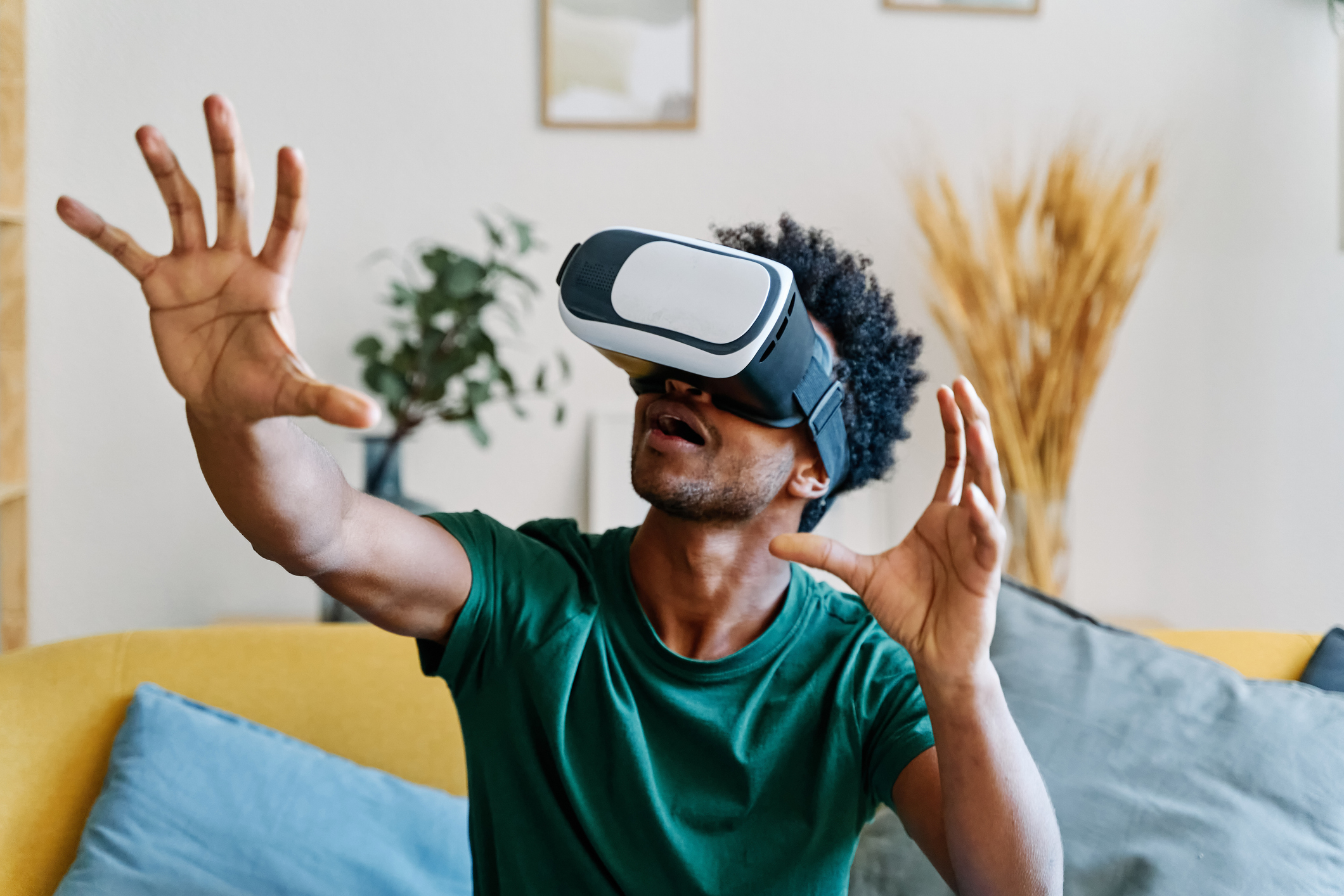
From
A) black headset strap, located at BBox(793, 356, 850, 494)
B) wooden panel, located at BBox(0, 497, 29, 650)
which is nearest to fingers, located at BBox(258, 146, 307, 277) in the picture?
black headset strap, located at BBox(793, 356, 850, 494)

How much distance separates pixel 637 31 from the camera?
7.56ft

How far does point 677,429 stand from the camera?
1.23 meters

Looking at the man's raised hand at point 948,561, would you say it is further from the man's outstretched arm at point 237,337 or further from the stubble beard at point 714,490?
the man's outstretched arm at point 237,337

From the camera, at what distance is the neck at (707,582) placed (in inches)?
49.6

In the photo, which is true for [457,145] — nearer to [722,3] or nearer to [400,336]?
[400,336]

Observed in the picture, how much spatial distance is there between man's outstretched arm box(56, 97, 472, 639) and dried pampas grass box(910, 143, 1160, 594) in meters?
1.60

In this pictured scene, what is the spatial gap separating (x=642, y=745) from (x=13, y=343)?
1.79m

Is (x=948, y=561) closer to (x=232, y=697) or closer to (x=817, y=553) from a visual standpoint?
(x=817, y=553)

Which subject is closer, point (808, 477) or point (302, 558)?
point (302, 558)

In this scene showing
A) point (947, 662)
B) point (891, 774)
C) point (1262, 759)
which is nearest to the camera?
point (947, 662)

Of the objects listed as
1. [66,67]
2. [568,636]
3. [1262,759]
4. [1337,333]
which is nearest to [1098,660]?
[1262,759]

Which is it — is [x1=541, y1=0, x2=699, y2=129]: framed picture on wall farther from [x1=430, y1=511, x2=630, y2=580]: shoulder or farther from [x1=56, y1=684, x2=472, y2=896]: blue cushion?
[x1=56, y1=684, x2=472, y2=896]: blue cushion

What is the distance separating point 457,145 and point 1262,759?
1.85 meters

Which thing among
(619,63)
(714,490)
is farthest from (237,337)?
(619,63)
